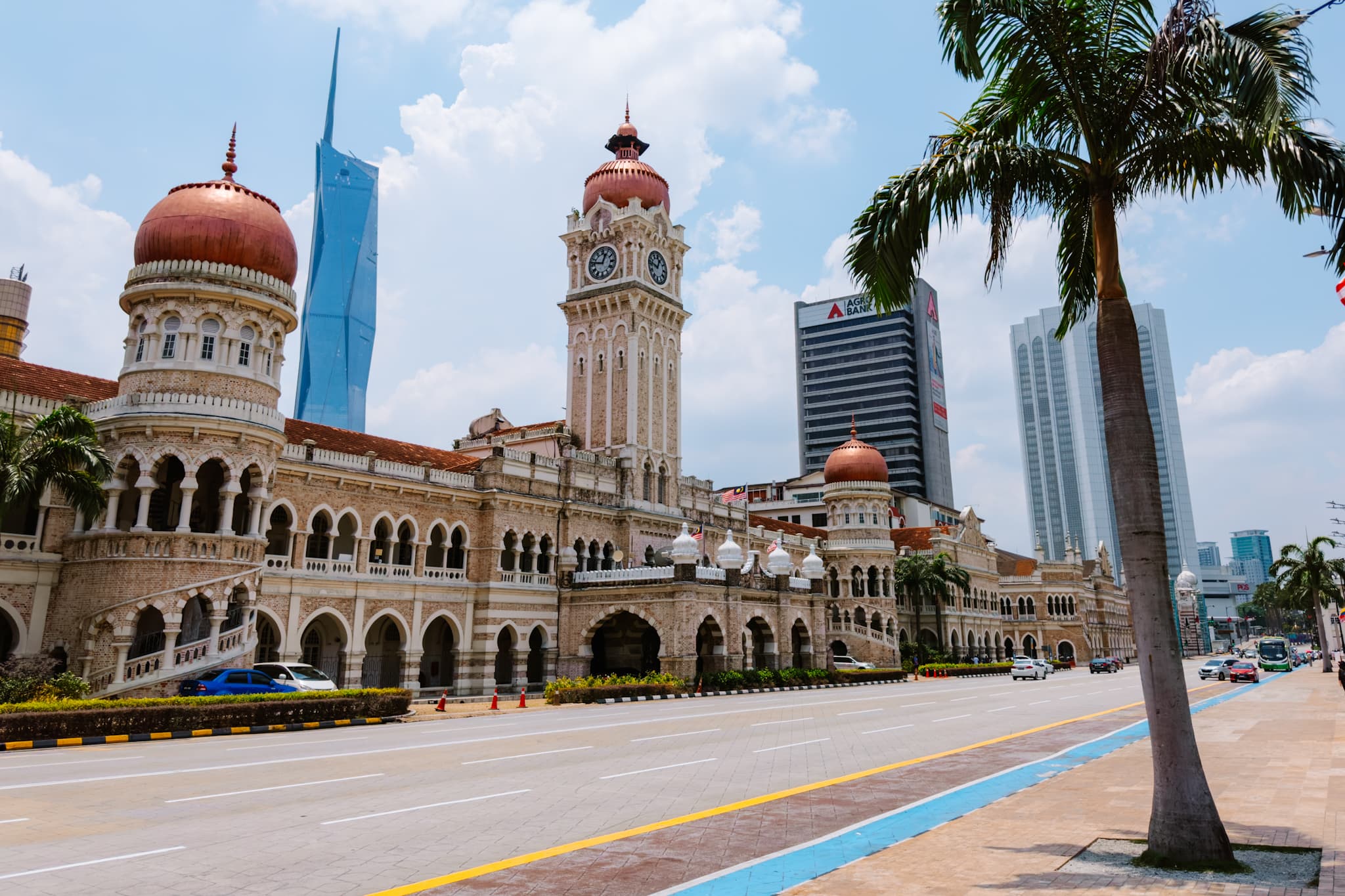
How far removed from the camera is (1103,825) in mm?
8906

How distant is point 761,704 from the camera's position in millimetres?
29062

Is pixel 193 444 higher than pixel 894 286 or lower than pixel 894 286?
higher

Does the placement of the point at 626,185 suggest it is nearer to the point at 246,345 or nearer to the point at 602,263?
the point at 602,263

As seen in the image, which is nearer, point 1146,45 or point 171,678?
point 1146,45

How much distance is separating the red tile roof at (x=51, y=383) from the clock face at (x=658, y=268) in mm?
25290

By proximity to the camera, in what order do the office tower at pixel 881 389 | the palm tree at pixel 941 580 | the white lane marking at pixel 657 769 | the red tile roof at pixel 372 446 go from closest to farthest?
the white lane marking at pixel 657 769 < the red tile roof at pixel 372 446 < the palm tree at pixel 941 580 < the office tower at pixel 881 389

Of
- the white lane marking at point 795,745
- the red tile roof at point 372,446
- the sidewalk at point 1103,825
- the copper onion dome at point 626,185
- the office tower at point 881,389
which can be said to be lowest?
the white lane marking at point 795,745

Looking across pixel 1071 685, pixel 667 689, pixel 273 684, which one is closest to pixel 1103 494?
pixel 1071 685

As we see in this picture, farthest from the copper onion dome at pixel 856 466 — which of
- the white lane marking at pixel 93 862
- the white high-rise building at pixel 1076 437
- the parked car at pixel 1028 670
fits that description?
the white high-rise building at pixel 1076 437

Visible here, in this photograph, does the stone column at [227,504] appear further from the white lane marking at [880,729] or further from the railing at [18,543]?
the white lane marking at [880,729]

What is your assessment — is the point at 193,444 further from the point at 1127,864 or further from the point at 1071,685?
the point at 1071,685

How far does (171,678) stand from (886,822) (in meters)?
21.1

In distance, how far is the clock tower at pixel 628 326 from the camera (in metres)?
44.9

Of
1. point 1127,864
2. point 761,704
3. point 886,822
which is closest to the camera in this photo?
point 1127,864
